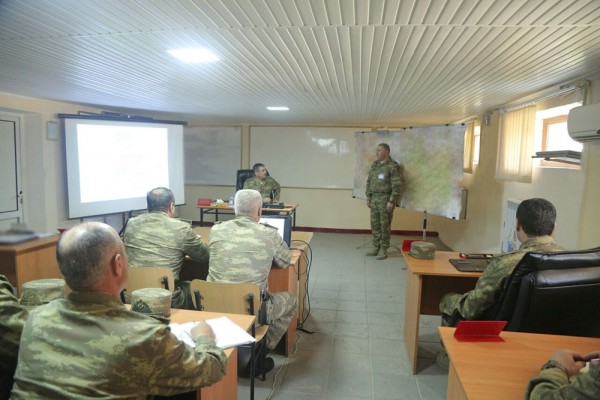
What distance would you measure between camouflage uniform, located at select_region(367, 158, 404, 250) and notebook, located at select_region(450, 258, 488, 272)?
8.34 ft

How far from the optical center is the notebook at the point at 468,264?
8.08 feet

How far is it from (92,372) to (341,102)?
3.92 m

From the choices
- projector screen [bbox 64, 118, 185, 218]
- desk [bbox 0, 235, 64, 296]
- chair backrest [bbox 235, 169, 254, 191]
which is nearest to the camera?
desk [bbox 0, 235, 64, 296]

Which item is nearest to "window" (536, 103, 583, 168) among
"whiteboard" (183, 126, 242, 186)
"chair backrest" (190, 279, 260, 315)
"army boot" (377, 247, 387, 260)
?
"army boot" (377, 247, 387, 260)

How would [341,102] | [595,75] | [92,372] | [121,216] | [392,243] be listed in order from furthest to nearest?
[392,243]
[121,216]
[341,102]
[595,75]
[92,372]

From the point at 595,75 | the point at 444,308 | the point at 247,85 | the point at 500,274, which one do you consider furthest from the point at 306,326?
the point at 595,75

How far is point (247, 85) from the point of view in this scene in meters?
3.35

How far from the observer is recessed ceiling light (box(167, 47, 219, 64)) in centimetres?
220

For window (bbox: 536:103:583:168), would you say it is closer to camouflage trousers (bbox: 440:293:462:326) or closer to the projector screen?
camouflage trousers (bbox: 440:293:462:326)

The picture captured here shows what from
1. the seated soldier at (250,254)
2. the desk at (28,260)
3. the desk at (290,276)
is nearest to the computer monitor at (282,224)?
the desk at (290,276)

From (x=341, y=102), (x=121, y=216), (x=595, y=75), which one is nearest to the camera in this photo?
(x=595, y=75)

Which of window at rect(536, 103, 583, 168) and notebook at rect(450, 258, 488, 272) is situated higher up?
window at rect(536, 103, 583, 168)

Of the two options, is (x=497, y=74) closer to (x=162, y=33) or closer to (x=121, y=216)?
(x=162, y=33)

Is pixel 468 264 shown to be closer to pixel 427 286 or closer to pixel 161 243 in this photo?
pixel 427 286
